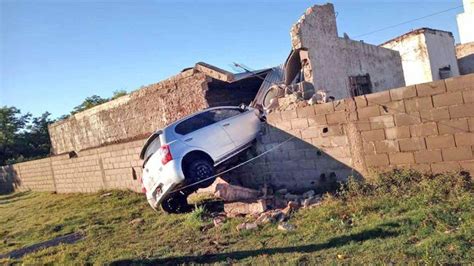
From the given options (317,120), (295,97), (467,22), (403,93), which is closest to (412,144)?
(403,93)

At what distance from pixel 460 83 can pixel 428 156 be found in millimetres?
1251

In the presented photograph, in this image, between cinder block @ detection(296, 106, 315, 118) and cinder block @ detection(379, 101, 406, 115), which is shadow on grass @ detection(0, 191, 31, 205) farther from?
cinder block @ detection(379, 101, 406, 115)

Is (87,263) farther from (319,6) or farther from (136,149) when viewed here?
(319,6)

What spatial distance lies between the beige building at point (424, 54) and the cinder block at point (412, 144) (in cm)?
1473

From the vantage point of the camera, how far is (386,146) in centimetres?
731

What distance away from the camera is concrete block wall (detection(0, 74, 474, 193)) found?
21.1 feet

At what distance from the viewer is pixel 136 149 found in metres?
13.4

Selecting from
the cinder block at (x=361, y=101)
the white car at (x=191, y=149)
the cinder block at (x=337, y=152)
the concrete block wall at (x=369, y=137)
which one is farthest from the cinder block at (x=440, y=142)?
the white car at (x=191, y=149)

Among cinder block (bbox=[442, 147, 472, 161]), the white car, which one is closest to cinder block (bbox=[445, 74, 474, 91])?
cinder block (bbox=[442, 147, 472, 161])

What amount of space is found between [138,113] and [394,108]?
11.3m

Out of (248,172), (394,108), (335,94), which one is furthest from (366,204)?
(335,94)

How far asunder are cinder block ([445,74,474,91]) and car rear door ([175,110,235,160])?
4.62 meters

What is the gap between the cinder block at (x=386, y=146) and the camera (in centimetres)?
719

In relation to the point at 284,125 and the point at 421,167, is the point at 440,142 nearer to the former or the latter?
the point at 421,167
